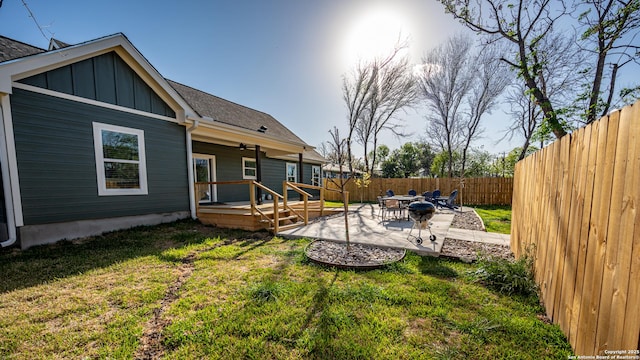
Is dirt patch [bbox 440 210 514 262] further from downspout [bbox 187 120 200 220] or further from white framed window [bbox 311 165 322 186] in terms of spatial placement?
white framed window [bbox 311 165 322 186]

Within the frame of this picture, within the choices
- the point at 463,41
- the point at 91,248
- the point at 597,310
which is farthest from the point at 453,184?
the point at 91,248

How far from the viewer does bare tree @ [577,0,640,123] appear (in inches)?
271

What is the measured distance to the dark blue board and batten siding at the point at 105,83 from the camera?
4836mm

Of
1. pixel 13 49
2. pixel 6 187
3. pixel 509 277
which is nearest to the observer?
pixel 509 277

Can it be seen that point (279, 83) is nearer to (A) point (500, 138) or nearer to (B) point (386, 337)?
(B) point (386, 337)

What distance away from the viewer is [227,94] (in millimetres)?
12961

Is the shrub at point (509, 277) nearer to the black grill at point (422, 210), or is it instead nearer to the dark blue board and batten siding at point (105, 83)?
the black grill at point (422, 210)

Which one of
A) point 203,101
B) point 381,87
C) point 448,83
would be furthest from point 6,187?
point 448,83

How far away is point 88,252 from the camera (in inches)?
177

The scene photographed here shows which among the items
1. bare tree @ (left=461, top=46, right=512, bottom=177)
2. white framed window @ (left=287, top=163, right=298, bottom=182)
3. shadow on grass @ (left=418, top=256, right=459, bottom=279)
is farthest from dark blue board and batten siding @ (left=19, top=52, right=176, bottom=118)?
bare tree @ (left=461, top=46, right=512, bottom=177)

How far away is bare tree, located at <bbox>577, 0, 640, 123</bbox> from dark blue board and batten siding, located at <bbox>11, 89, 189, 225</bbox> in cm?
1374

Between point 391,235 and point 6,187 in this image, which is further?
point 391,235

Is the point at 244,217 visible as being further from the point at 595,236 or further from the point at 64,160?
the point at 595,236

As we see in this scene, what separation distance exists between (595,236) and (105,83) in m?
8.50
